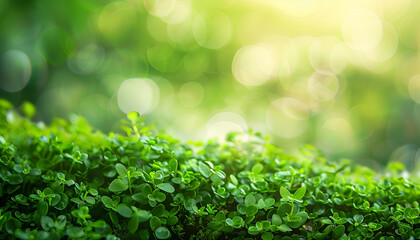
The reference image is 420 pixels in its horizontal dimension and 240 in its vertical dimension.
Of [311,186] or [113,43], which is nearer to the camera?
[311,186]

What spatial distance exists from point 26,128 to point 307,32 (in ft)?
12.0

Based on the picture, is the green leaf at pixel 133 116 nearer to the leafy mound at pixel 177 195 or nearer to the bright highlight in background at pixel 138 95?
the leafy mound at pixel 177 195

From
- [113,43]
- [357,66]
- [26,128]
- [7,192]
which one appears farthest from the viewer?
[357,66]

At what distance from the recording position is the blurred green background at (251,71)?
11.1 ft

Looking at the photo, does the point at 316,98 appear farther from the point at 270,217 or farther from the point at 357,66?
the point at 270,217

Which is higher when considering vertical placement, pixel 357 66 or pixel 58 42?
pixel 357 66

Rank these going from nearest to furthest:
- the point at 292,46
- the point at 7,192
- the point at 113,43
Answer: the point at 7,192 < the point at 113,43 < the point at 292,46

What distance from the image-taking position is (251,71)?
4.23 metres

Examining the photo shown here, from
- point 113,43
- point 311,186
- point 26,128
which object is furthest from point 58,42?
point 311,186

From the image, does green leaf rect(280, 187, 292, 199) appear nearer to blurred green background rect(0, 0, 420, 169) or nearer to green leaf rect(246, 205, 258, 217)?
green leaf rect(246, 205, 258, 217)

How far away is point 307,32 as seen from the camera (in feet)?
13.1

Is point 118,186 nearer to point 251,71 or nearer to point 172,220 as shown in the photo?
point 172,220

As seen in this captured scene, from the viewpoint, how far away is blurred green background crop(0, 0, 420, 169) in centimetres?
338

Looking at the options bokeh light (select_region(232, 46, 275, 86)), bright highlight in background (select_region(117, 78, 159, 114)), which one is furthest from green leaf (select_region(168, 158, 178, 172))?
bokeh light (select_region(232, 46, 275, 86))
